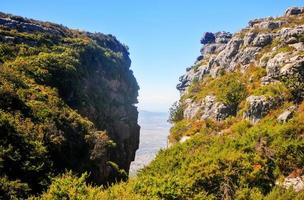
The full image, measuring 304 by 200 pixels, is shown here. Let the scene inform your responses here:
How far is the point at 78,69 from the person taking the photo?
8788cm

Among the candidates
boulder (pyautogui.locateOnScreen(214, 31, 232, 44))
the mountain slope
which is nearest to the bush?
the mountain slope

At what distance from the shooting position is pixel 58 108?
63406mm

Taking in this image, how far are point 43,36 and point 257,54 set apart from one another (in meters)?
52.9

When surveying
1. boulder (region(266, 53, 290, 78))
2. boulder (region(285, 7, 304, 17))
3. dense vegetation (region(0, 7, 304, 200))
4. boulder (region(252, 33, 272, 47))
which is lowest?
dense vegetation (region(0, 7, 304, 200))

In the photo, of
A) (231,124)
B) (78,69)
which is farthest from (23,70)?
(231,124)

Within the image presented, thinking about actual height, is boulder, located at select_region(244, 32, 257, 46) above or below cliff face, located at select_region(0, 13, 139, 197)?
above

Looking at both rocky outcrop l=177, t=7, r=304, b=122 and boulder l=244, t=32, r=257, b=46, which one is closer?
rocky outcrop l=177, t=7, r=304, b=122

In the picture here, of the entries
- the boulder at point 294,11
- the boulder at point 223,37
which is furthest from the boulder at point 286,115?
the boulder at point 223,37

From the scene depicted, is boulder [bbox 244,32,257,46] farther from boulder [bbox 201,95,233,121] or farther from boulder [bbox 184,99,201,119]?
boulder [bbox 201,95,233,121]

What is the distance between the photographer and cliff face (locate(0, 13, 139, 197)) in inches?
1855

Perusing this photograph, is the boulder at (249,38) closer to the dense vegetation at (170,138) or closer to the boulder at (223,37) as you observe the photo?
the dense vegetation at (170,138)

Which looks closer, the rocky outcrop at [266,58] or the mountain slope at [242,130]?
the mountain slope at [242,130]

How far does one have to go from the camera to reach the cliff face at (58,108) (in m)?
47.1

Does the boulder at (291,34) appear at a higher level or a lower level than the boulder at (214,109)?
higher
